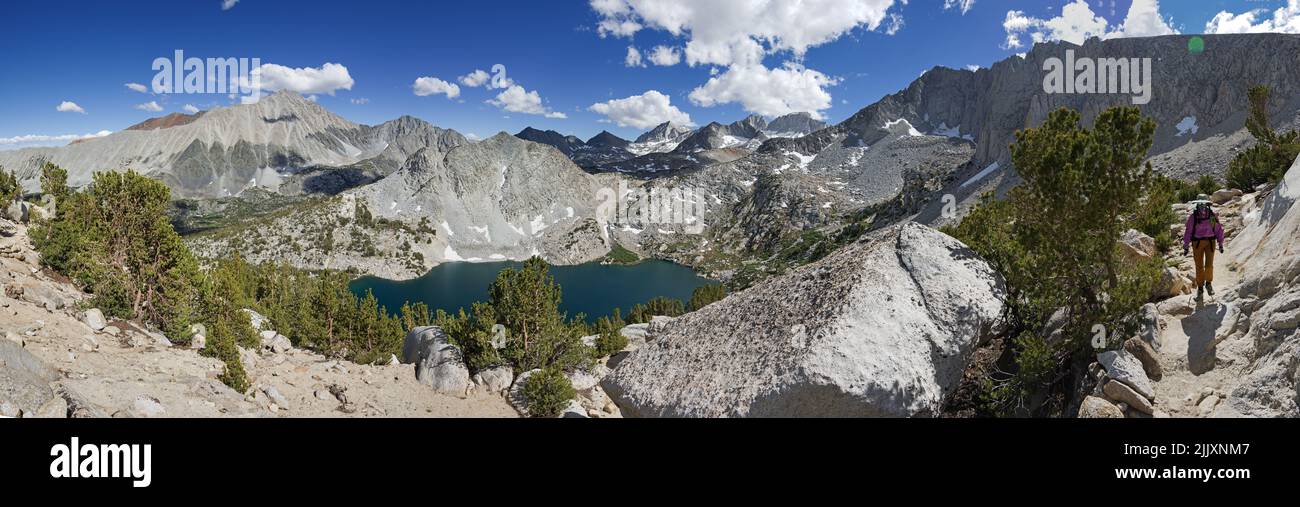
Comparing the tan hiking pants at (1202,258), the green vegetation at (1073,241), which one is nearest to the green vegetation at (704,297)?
the green vegetation at (1073,241)

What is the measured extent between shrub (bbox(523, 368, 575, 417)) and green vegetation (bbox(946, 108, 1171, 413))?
1080 centimetres

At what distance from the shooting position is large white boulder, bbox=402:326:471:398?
1766 centimetres

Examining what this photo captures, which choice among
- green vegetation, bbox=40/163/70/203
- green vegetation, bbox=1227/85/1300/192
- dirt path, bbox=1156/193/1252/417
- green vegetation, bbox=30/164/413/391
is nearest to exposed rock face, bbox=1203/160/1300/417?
dirt path, bbox=1156/193/1252/417

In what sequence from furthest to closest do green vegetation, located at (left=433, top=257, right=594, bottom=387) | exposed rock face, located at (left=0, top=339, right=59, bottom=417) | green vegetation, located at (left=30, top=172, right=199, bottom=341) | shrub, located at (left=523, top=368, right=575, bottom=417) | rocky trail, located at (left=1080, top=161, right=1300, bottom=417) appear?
green vegetation, located at (left=30, top=172, right=199, bottom=341) < green vegetation, located at (left=433, top=257, right=594, bottom=387) < shrub, located at (left=523, top=368, right=575, bottom=417) < exposed rock face, located at (left=0, top=339, right=59, bottom=417) < rocky trail, located at (left=1080, top=161, right=1300, bottom=417)

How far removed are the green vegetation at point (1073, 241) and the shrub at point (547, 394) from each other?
10.8 metres

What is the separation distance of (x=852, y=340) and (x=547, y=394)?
9.17 metres

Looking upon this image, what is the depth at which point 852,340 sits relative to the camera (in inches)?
417

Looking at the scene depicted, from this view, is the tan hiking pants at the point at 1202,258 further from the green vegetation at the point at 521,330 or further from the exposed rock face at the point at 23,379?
the exposed rock face at the point at 23,379

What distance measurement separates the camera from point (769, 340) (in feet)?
39.8

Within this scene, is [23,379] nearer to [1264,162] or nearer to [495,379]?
[495,379]

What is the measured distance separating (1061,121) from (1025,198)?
1.90 metres

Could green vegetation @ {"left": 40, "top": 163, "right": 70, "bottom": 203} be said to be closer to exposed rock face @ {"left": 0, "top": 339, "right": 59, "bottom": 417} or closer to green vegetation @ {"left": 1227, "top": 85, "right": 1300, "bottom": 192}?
exposed rock face @ {"left": 0, "top": 339, "right": 59, "bottom": 417}
